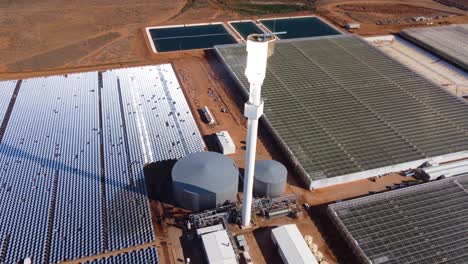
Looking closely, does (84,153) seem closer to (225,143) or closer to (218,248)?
(225,143)

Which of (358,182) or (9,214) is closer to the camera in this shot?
(9,214)

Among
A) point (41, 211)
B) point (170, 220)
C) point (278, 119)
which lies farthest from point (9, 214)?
point (278, 119)


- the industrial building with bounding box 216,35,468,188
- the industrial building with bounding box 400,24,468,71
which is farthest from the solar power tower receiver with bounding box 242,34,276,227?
the industrial building with bounding box 400,24,468,71

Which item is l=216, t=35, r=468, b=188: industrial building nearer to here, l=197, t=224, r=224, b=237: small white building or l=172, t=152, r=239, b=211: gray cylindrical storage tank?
l=172, t=152, r=239, b=211: gray cylindrical storage tank

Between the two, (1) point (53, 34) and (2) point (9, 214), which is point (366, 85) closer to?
(2) point (9, 214)

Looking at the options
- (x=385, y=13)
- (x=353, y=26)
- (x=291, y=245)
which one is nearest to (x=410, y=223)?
(x=291, y=245)
